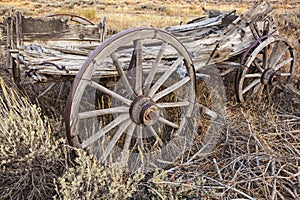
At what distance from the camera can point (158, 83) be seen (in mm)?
2432

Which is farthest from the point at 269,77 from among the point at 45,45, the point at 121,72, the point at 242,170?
the point at 45,45

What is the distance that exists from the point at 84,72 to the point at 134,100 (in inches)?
18.6

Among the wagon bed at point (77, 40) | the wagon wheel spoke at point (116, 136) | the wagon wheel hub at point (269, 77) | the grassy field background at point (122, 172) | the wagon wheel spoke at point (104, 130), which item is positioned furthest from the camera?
the wagon wheel hub at point (269, 77)

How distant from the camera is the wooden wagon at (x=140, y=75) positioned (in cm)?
215

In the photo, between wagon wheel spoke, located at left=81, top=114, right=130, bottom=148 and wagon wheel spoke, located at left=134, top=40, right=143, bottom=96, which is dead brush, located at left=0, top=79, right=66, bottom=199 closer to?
wagon wheel spoke, located at left=81, top=114, right=130, bottom=148

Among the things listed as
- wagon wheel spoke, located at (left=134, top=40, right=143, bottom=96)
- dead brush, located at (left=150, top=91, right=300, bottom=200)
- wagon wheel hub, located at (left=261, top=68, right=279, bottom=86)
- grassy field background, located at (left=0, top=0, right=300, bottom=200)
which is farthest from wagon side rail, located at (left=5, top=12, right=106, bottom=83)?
wagon wheel hub, located at (left=261, top=68, right=279, bottom=86)

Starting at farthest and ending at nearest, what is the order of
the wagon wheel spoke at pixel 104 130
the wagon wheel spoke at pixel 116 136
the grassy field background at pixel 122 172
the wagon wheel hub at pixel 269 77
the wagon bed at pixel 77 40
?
the wagon wheel hub at pixel 269 77, the wagon bed at pixel 77 40, the wagon wheel spoke at pixel 116 136, the wagon wheel spoke at pixel 104 130, the grassy field background at pixel 122 172

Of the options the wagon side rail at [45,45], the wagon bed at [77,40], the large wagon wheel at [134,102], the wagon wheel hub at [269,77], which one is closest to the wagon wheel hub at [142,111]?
the large wagon wheel at [134,102]

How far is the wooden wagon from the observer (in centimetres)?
215

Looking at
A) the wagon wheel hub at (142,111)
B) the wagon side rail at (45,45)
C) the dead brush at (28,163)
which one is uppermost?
the wagon side rail at (45,45)

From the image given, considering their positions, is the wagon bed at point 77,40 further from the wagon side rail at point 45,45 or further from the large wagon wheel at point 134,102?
the large wagon wheel at point 134,102

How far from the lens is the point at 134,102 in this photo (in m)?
2.27

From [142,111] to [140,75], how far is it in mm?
262

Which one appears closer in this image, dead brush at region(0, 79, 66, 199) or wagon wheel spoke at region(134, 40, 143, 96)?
dead brush at region(0, 79, 66, 199)
